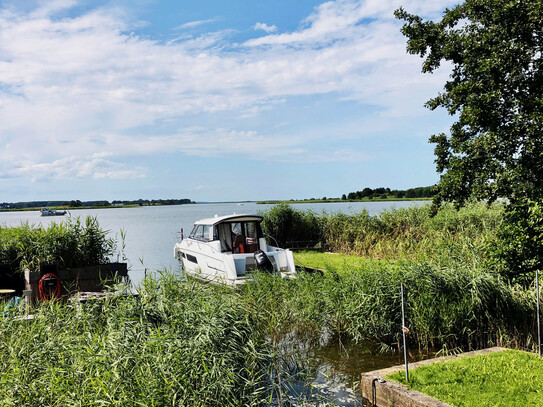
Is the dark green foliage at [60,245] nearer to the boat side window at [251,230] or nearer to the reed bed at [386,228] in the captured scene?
the boat side window at [251,230]

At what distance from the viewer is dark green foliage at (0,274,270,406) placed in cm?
405

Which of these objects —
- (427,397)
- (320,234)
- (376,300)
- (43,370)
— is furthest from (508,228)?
(320,234)

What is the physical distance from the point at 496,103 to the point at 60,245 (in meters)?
9.82

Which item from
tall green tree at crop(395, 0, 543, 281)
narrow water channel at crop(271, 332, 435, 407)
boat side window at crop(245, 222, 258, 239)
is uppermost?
tall green tree at crop(395, 0, 543, 281)

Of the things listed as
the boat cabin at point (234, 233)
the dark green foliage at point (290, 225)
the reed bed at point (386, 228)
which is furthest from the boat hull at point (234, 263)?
the dark green foliage at point (290, 225)

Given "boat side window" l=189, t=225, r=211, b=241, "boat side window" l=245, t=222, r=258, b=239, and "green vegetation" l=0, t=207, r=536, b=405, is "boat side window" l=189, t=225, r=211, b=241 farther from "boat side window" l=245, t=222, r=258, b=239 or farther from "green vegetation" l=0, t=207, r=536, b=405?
"green vegetation" l=0, t=207, r=536, b=405

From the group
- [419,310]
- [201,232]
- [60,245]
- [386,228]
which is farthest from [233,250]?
[419,310]

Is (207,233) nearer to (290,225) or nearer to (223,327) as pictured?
(290,225)

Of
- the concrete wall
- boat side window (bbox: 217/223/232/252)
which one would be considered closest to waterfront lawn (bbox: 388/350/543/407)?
the concrete wall

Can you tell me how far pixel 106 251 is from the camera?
10062 mm

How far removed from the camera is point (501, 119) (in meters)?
9.55

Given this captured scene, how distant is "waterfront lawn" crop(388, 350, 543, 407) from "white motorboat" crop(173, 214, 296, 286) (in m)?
7.16

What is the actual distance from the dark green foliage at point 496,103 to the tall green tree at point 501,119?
A: 2 cm

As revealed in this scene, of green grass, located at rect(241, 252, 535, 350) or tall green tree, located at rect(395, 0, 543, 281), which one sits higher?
tall green tree, located at rect(395, 0, 543, 281)
